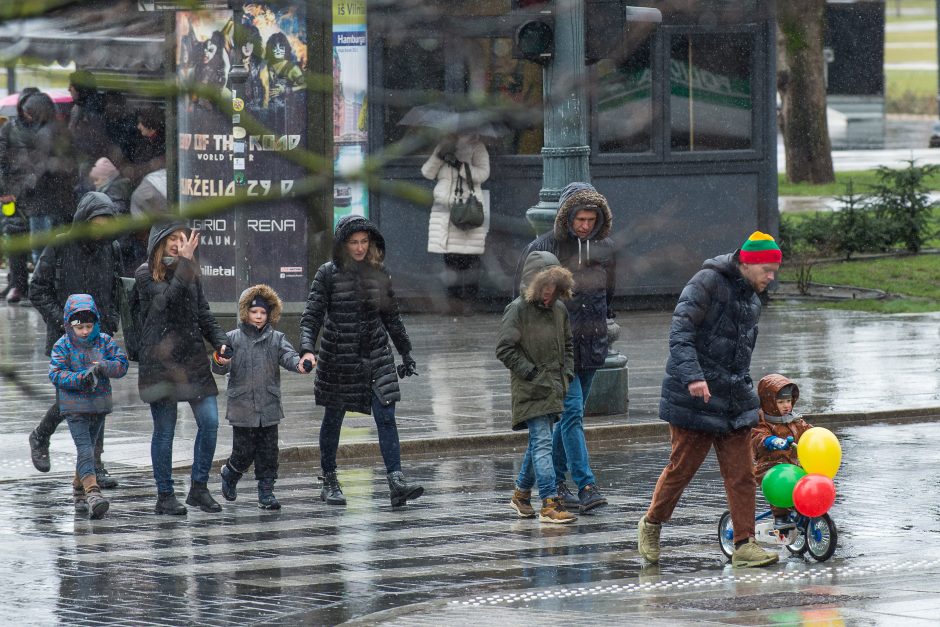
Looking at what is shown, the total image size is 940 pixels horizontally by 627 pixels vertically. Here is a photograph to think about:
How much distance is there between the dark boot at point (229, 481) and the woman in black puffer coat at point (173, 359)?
139mm

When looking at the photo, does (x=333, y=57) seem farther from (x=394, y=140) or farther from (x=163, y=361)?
(x=163, y=361)

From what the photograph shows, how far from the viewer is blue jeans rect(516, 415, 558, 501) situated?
960 cm

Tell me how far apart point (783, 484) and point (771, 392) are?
0.53 meters

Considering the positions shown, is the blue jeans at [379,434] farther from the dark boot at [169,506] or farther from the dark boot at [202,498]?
the dark boot at [169,506]

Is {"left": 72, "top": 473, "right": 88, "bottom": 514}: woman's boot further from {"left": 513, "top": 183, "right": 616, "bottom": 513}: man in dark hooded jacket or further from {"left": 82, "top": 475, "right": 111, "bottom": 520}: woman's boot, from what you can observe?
{"left": 513, "top": 183, "right": 616, "bottom": 513}: man in dark hooded jacket

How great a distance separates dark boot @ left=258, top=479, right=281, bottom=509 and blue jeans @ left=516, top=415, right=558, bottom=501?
57.3 inches

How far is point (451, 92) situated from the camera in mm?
3023

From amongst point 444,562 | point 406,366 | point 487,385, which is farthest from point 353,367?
point 487,385

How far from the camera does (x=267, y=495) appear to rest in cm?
1012

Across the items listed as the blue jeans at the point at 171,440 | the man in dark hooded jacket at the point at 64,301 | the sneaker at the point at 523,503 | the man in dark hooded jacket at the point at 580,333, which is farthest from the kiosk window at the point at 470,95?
the man in dark hooded jacket at the point at 64,301

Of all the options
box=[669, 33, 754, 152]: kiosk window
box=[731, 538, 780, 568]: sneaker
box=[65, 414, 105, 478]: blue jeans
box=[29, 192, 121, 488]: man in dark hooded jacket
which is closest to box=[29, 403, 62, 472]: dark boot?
box=[29, 192, 121, 488]: man in dark hooded jacket

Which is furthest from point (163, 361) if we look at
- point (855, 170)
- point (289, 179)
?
point (855, 170)

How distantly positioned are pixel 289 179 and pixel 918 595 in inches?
203

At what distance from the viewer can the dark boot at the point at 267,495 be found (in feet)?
33.1
